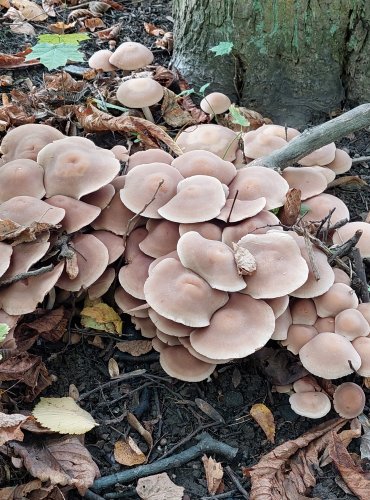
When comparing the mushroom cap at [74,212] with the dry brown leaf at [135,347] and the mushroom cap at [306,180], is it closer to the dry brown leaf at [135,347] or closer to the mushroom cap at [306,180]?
the dry brown leaf at [135,347]

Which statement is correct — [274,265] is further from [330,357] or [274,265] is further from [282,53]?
[282,53]

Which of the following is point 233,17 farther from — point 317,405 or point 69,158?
point 317,405

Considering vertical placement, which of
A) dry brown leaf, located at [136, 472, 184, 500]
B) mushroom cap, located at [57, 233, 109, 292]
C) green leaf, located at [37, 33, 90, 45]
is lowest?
dry brown leaf, located at [136, 472, 184, 500]

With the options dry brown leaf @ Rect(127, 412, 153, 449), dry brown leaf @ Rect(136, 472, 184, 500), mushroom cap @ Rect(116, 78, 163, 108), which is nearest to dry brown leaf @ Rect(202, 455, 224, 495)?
dry brown leaf @ Rect(136, 472, 184, 500)

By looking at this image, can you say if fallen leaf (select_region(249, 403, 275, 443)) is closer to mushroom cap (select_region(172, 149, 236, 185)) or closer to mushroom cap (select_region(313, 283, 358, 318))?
mushroom cap (select_region(313, 283, 358, 318))

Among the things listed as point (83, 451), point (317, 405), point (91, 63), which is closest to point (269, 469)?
point (317, 405)

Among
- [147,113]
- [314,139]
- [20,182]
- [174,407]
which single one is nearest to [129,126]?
[147,113]

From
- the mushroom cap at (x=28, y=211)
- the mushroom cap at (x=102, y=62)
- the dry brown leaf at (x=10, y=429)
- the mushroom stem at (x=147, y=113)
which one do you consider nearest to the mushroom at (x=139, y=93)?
the mushroom stem at (x=147, y=113)
